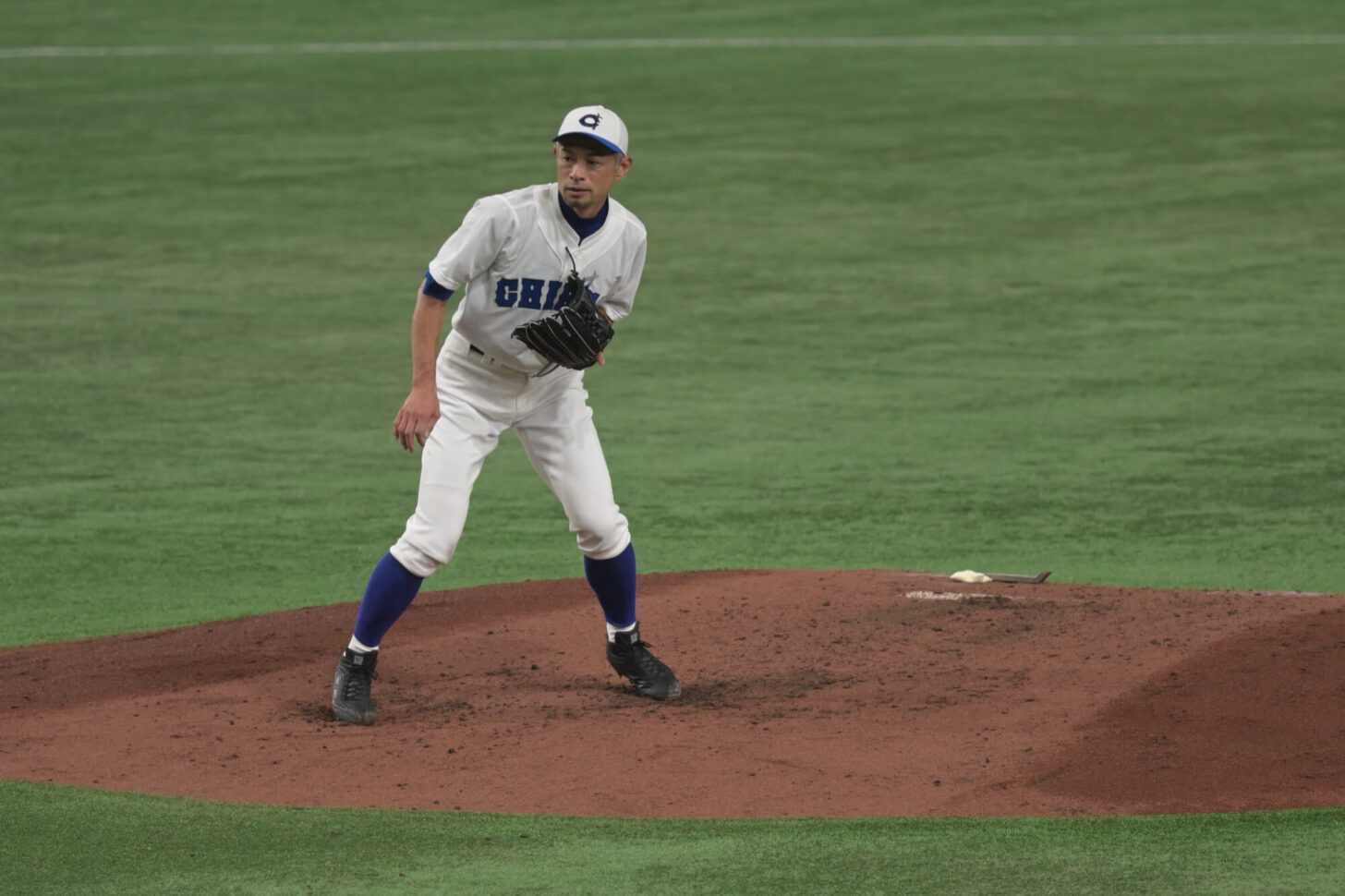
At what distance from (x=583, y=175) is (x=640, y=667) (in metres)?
1.47

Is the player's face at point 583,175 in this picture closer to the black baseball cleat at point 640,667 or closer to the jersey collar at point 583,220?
the jersey collar at point 583,220

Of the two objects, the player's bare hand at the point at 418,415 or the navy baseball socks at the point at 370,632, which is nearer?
the player's bare hand at the point at 418,415

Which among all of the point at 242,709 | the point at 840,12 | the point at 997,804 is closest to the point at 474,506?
the point at 242,709

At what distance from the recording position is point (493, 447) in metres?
5.45

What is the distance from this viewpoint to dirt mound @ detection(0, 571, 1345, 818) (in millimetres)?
4664

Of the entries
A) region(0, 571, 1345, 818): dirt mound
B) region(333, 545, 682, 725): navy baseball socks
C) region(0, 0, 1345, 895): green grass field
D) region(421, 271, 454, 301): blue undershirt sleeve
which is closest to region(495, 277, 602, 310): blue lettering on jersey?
region(421, 271, 454, 301): blue undershirt sleeve

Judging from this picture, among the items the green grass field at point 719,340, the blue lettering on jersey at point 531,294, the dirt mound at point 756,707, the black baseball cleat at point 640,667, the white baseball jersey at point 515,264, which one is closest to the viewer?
the green grass field at point 719,340

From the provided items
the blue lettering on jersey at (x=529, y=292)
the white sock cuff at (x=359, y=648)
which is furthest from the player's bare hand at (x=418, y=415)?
the white sock cuff at (x=359, y=648)

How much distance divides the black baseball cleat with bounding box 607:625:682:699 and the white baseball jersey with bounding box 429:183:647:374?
0.88 metres

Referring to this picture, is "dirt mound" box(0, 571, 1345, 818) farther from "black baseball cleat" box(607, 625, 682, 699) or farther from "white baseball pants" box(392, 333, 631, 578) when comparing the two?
"white baseball pants" box(392, 333, 631, 578)

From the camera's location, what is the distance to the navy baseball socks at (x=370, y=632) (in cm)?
535

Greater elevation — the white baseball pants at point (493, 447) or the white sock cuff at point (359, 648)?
the white baseball pants at point (493, 447)

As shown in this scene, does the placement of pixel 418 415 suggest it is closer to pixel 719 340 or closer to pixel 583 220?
pixel 583 220

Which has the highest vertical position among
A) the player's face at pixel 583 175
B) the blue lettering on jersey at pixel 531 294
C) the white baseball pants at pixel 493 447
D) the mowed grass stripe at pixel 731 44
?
the mowed grass stripe at pixel 731 44
